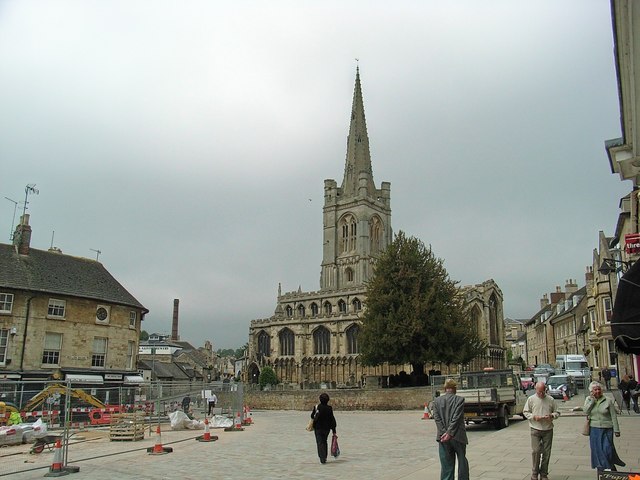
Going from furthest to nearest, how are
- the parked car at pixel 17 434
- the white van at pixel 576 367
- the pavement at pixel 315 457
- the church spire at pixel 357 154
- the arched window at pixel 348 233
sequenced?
1. the church spire at pixel 357 154
2. the arched window at pixel 348 233
3. the white van at pixel 576 367
4. the parked car at pixel 17 434
5. the pavement at pixel 315 457

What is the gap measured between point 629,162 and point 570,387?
88.6 ft

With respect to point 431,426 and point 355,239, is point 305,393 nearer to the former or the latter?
point 431,426

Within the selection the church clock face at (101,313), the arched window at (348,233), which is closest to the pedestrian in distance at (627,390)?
the church clock face at (101,313)

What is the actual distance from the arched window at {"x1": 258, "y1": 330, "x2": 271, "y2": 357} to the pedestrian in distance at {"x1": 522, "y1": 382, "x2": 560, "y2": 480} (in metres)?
71.2

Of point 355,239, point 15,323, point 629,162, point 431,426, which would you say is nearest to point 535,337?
point 355,239

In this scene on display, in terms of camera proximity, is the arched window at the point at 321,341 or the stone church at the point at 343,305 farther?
the arched window at the point at 321,341

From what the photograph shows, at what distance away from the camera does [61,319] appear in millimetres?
31156

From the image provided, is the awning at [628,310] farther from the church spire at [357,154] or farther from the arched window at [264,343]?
the church spire at [357,154]

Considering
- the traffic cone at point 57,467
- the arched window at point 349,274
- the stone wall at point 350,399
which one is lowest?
the stone wall at point 350,399

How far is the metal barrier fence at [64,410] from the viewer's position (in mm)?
15633

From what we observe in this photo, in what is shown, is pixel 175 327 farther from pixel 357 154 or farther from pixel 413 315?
pixel 413 315

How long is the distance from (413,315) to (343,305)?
3749 centimetres

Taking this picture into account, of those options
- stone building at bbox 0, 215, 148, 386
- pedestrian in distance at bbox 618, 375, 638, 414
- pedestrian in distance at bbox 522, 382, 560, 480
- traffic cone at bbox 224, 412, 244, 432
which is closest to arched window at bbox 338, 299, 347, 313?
stone building at bbox 0, 215, 148, 386

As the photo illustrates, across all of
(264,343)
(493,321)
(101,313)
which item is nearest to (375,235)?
(493,321)
